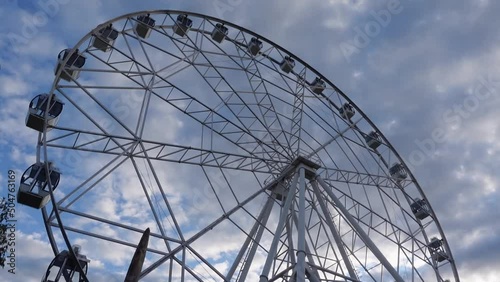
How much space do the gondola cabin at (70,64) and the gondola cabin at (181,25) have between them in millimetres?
5261

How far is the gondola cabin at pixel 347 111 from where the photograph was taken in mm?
25234

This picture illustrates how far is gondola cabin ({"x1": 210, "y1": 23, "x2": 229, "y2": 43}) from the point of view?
2259cm

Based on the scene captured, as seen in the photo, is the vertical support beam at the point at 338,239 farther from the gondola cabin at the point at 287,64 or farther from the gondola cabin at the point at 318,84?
the gondola cabin at the point at 287,64

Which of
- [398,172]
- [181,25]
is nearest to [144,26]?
[181,25]

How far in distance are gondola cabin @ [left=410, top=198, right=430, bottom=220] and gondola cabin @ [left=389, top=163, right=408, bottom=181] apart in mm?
1593

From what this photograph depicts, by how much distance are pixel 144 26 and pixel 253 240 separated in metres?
10.1

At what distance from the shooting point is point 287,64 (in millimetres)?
24516

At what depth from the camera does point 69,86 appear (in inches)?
638

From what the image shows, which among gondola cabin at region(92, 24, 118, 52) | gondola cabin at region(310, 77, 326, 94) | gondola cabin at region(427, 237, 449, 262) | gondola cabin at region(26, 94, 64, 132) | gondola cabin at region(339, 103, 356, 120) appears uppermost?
gondola cabin at region(310, 77, 326, 94)

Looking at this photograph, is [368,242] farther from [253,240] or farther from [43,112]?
[43,112]

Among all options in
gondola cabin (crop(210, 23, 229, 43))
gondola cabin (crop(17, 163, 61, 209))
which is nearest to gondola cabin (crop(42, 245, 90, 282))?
gondola cabin (crop(17, 163, 61, 209))

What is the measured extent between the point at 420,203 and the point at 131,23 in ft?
58.0

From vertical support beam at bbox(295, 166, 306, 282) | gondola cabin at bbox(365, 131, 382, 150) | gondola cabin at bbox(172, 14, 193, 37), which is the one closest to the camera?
vertical support beam at bbox(295, 166, 306, 282)

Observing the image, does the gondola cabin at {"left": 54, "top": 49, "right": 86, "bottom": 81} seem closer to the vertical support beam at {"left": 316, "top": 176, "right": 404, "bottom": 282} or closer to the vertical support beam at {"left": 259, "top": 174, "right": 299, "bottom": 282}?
the vertical support beam at {"left": 259, "top": 174, "right": 299, "bottom": 282}
